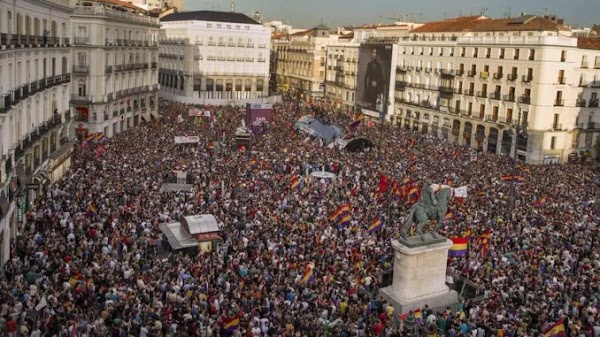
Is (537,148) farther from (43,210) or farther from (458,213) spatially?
(43,210)

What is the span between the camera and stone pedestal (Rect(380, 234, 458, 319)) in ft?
68.2

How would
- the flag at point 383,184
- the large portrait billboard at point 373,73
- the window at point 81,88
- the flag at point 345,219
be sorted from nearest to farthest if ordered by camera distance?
the flag at point 345,219, the flag at point 383,184, the window at point 81,88, the large portrait billboard at point 373,73

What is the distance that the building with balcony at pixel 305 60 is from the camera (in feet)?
335

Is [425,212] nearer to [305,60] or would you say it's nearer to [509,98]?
[509,98]

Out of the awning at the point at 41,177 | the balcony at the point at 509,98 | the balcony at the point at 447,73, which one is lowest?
the awning at the point at 41,177

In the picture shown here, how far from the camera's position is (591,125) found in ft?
192

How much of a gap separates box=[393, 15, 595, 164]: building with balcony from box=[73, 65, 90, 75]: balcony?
34323mm

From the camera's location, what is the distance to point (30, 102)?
2995 cm

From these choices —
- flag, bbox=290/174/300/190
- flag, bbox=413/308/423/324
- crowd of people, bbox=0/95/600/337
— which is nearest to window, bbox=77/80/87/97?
crowd of people, bbox=0/95/600/337

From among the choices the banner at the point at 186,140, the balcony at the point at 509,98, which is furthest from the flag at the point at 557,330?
the balcony at the point at 509,98

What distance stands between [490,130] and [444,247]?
42243 mm

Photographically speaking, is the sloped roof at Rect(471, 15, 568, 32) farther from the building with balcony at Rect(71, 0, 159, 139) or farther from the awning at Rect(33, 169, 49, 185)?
the awning at Rect(33, 169, 49, 185)

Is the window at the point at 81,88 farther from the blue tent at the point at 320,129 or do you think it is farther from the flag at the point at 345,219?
the flag at the point at 345,219

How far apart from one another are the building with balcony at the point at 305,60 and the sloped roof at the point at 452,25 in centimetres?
2348
